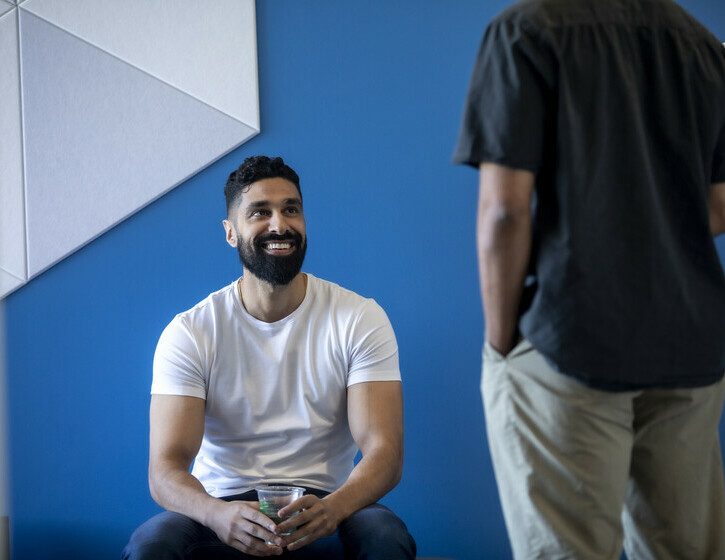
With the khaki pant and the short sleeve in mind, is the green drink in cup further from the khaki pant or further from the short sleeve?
the short sleeve

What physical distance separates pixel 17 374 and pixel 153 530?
0.84 metres

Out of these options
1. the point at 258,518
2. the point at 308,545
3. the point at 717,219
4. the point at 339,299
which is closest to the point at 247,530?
the point at 258,518

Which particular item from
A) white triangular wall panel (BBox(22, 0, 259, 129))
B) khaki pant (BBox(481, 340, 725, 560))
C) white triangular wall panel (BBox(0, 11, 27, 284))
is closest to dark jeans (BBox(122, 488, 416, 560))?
khaki pant (BBox(481, 340, 725, 560))

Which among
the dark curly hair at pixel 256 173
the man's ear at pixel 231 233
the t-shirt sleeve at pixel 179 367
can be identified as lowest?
the t-shirt sleeve at pixel 179 367

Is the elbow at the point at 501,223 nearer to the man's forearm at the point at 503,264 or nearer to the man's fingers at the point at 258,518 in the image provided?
the man's forearm at the point at 503,264

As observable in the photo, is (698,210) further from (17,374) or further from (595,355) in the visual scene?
(17,374)

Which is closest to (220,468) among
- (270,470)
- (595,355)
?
(270,470)

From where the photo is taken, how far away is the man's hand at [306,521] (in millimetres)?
1510

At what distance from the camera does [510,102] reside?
0.96 metres

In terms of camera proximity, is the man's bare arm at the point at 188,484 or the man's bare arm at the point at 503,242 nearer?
the man's bare arm at the point at 503,242

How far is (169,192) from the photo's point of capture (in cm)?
213

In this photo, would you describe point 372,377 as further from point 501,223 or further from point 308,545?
point 501,223

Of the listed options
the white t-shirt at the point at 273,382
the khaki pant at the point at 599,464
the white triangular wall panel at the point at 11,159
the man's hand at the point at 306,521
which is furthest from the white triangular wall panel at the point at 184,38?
the khaki pant at the point at 599,464

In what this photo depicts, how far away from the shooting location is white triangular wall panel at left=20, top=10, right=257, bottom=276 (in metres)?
2.12
